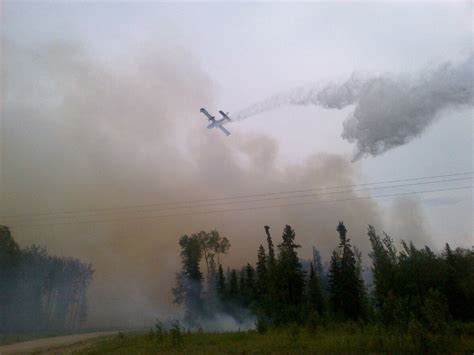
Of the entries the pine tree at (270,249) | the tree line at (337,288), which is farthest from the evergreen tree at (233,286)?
the pine tree at (270,249)

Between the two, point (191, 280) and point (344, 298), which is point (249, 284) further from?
point (344, 298)

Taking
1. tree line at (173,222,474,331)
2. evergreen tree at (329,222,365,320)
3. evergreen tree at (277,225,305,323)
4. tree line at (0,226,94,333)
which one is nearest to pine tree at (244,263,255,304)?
tree line at (173,222,474,331)

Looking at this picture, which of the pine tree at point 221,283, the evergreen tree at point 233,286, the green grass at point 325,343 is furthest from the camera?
the pine tree at point 221,283

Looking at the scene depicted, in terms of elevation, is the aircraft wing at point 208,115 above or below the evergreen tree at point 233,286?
above

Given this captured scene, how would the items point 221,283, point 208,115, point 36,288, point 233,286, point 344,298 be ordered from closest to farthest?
point 208,115
point 344,298
point 36,288
point 233,286
point 221,283

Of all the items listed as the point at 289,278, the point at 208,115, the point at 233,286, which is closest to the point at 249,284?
the point at 233,286

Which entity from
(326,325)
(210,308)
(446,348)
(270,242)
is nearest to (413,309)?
(446,348)

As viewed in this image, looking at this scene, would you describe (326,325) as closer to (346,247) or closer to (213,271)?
(346,247)

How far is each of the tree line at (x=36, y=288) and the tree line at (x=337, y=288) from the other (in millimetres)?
30289

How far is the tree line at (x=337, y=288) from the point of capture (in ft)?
83.8

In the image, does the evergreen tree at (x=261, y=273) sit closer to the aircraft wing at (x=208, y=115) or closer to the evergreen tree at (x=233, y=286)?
the evergreen tree at (x=233, y=286)

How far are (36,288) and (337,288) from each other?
6783 centimetres

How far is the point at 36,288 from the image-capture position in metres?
83.2

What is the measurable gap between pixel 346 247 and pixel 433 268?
1347 inches
